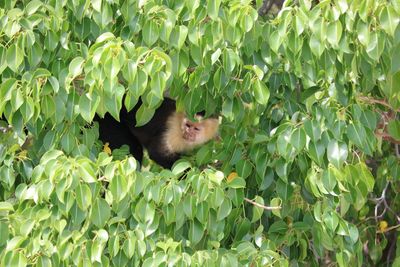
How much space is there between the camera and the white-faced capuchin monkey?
3588mm

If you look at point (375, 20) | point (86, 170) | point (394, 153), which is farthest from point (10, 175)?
point (394, 153)

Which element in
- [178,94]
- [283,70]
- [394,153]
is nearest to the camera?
[178,94]

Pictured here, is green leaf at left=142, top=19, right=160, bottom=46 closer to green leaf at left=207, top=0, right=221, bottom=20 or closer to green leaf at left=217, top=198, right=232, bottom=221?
green leaf at left=207, top=0, right=221, bottom=20

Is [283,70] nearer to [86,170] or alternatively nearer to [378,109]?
[378,109]

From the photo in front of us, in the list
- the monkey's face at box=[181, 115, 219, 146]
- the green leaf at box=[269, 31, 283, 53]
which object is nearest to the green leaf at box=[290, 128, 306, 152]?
the green leaf at box=[269, 31, 283, 53]

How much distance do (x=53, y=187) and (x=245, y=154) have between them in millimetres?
728

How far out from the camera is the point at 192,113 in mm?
2410

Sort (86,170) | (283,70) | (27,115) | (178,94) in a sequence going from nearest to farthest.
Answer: (86,170) → (27,115) → (178,94) → (283,70)

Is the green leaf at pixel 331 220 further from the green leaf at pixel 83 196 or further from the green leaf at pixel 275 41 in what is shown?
the green leaf at pixel 83 196

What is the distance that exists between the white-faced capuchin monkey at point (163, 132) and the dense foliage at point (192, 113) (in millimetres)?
939

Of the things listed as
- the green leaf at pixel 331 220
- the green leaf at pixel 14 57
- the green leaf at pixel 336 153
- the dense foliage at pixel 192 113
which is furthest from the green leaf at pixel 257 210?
the green leaf at pixel 14 57

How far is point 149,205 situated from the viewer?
2189 millimetres

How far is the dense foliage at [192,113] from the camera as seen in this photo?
2.10m

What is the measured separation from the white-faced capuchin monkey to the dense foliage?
0.94 meters
